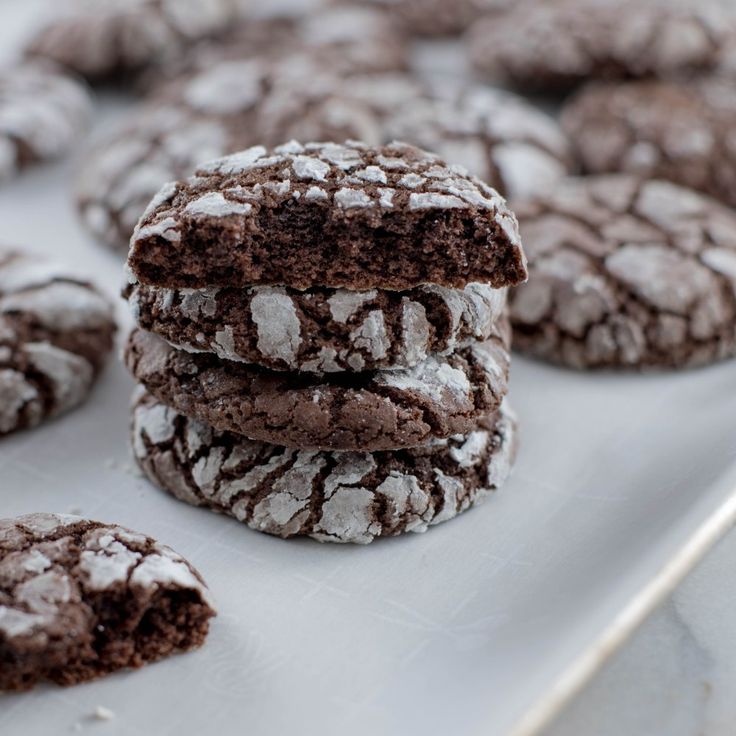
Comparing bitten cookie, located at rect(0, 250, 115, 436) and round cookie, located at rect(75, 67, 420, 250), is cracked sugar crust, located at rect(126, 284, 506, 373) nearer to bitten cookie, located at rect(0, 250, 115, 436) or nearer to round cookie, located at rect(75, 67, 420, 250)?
bitten cookie, located at rect(0, 250, 115, 436)

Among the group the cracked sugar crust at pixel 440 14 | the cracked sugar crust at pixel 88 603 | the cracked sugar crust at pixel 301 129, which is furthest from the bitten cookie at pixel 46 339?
the cracked sugar crust at pixel 440 14

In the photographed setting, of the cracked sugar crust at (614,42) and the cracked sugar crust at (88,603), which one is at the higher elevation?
the cracked sugar crust at (614,42)

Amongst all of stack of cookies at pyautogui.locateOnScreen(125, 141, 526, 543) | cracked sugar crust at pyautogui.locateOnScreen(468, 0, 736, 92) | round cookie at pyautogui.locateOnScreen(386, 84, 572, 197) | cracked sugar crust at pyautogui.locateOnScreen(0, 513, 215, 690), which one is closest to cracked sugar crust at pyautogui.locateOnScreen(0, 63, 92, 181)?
round cookie at pyautogui.locateOnScreen(386, 84, 572, 197)

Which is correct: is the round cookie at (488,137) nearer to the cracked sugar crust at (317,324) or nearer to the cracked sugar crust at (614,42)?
the cracked sugar crust at (614,42)

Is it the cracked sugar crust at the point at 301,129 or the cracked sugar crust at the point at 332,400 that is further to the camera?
the cracked sugar crust at the point at 301,129

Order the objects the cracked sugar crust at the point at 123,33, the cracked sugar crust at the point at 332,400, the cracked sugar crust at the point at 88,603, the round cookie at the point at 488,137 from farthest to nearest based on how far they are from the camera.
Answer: the cracked sugar crust at the point at 123,33 → the round cookie at the point at 488,137 → the cracked sugar crust at the point at 332,400 → the cracked sugar crust at the point at 88,603

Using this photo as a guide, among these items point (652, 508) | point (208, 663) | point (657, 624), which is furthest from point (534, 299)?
point (208, 663)

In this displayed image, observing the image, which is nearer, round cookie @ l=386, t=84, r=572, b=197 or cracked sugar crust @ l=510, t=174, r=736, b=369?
cracked sugar crust @ l=510, t=174, r=736, b=369
